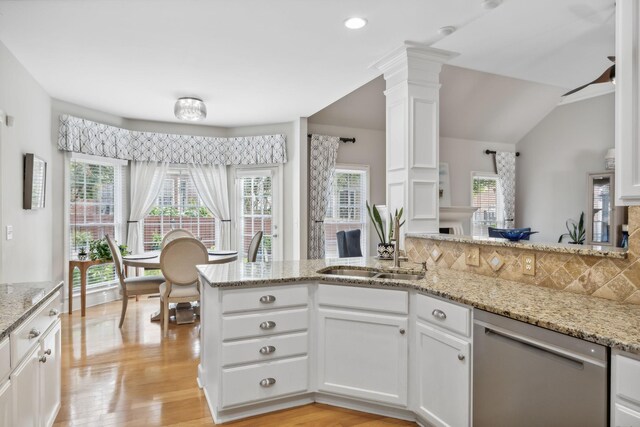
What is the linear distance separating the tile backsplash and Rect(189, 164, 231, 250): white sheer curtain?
3.97 m

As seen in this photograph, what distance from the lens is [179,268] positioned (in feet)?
12.2

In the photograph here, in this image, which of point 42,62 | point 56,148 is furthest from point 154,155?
point 42,62

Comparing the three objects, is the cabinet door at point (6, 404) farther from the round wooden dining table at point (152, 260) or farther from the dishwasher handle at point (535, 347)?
the round wooden dining table at point (152, 260)

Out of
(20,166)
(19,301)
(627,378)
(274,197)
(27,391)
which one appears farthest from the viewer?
(274,197)

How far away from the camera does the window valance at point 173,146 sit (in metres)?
4.87

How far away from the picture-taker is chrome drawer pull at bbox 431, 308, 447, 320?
1.92 metres

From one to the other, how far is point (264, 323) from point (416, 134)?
6.27ft

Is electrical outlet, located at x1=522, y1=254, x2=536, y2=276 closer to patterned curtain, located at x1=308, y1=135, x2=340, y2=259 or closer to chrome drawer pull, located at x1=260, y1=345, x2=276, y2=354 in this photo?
chrome drawer pull, located at x1=260, y1=345, x2=276, y2=354

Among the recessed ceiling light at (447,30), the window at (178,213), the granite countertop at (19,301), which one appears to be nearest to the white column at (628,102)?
the recessed ceiling light at (447,30)

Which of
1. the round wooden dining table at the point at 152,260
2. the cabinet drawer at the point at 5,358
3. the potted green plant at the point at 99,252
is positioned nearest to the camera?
the cabinet drawer at the point at 5,358

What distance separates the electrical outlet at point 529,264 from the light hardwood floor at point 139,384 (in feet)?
3.75

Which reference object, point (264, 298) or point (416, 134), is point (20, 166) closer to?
point (264, 298)

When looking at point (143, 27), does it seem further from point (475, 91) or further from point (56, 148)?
point (475, 91)

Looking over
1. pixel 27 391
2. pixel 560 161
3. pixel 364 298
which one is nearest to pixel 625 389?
pixel 364 298
